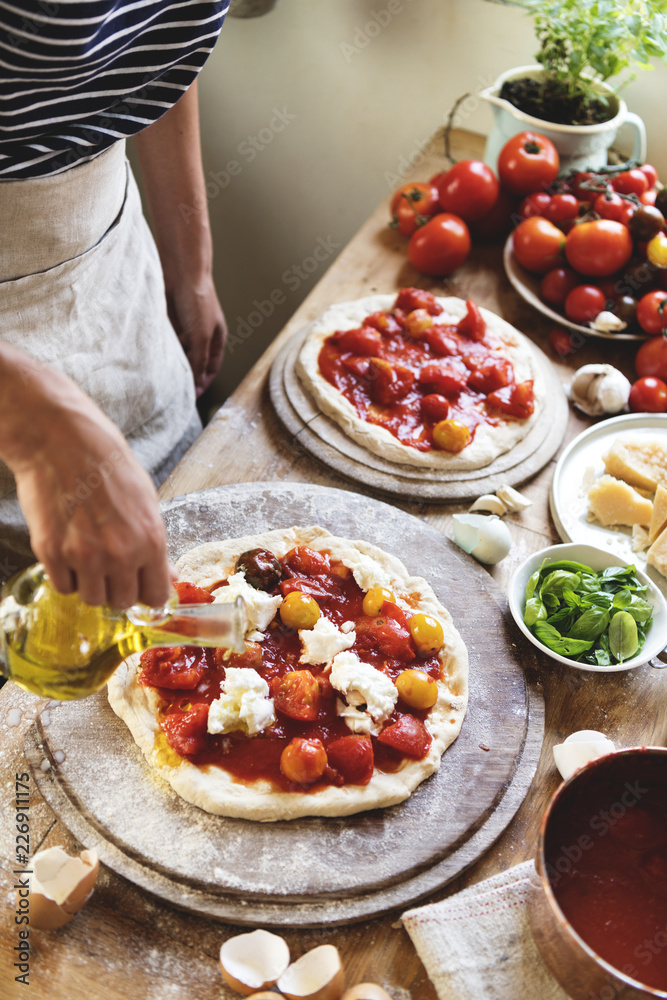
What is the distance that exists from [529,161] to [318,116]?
1.51 metres

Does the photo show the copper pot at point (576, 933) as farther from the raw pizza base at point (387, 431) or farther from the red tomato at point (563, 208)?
the red tomato at point (563, 208)

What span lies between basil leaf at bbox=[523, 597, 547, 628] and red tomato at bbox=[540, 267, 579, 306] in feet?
4.23

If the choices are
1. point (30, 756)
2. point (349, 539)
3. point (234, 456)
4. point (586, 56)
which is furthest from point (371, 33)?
point (30, 756)

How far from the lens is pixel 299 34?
3.67m

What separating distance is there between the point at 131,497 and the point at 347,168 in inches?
129

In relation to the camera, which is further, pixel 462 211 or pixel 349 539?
pixel 462 211

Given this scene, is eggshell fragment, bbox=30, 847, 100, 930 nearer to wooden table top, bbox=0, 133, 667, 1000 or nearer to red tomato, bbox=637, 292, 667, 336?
wooden table top, bbox=0, 133, 667, 1000

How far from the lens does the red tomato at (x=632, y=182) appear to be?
279cm

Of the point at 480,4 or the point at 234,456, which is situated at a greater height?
the point at 480,4

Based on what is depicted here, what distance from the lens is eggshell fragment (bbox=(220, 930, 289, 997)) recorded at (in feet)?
4.09

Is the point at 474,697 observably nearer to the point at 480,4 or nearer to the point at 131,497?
the point at 131,497


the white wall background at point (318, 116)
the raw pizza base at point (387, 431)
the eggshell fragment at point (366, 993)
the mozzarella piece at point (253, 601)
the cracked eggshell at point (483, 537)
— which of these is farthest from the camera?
the white wall background at point (318, 116)

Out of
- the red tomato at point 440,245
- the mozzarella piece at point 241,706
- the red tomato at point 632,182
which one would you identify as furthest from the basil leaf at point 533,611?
the red tomato at point 632,182

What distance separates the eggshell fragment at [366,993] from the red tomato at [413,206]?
7.99 feet
